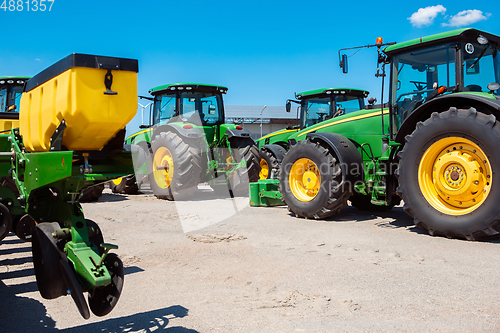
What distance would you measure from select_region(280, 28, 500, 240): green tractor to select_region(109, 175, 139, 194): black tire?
16.3 ft

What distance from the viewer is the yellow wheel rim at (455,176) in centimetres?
495

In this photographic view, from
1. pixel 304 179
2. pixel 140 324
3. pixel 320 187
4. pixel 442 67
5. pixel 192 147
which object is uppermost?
pixel 442 67

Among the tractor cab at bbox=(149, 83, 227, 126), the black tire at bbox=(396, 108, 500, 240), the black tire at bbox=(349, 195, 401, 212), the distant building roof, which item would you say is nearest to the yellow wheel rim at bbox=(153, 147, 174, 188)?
the tractor cab at bbox=(149, 83, 227, 126)

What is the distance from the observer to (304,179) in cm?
729

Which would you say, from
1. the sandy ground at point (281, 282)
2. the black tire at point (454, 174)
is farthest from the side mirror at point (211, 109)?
the black tire at point (454, 174)

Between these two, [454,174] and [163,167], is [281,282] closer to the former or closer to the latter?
[454,174]

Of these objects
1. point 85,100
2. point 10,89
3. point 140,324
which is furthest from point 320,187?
point 10,89

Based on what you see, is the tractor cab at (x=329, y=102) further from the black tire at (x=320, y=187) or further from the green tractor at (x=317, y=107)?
the black tire at (x=320, y=187)

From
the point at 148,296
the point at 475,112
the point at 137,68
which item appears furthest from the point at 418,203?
the point at 137,68

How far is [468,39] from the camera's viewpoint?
5.62 m

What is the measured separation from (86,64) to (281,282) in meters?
2.31

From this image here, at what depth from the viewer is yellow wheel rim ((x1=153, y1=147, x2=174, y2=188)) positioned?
9.69 meters

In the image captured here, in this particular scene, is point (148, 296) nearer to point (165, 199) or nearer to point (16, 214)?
Answer: point (16, 214)

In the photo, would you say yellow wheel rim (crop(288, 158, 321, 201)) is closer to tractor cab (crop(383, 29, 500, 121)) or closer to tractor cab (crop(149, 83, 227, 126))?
tractor cab (crop(383, 29, 500, 121))
